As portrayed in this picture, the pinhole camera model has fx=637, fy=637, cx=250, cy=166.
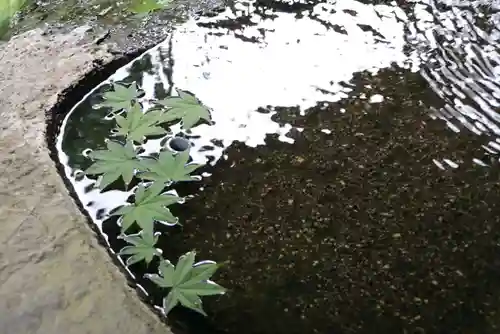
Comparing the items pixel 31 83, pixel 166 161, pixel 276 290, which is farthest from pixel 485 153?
pixel 31 83

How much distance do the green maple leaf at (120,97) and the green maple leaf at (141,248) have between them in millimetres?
505

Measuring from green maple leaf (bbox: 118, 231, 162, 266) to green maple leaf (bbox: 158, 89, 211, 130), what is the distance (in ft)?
1.35

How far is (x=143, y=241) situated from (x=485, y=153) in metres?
0.92

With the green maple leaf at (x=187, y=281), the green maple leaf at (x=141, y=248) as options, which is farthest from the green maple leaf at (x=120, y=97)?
the green maple leaf at (x=187, y=281)

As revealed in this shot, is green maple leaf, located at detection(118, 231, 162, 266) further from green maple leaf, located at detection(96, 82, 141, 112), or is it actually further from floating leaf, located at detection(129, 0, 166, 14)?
floating leaf, located at detection(129, 0, 166, 14)

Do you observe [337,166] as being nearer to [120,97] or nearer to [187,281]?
[187,281]

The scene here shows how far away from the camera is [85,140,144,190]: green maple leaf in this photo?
1.68m

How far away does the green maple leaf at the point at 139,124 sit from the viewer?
181 centimetres

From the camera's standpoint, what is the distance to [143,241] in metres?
1.52

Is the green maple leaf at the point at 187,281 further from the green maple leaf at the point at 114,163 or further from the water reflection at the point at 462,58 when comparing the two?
the water reflection at the point at 462,58

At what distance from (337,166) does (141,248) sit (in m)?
0.56

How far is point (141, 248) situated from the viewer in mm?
1505

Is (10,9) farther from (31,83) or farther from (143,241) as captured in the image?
(143,241)

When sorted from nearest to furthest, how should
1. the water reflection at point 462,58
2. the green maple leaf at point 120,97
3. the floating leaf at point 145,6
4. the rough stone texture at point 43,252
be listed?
the rough stone texture at point 43,252, the water reflection at point 462,58, the green maple leaf at point 120,97, the floating leaf at point 145,6
